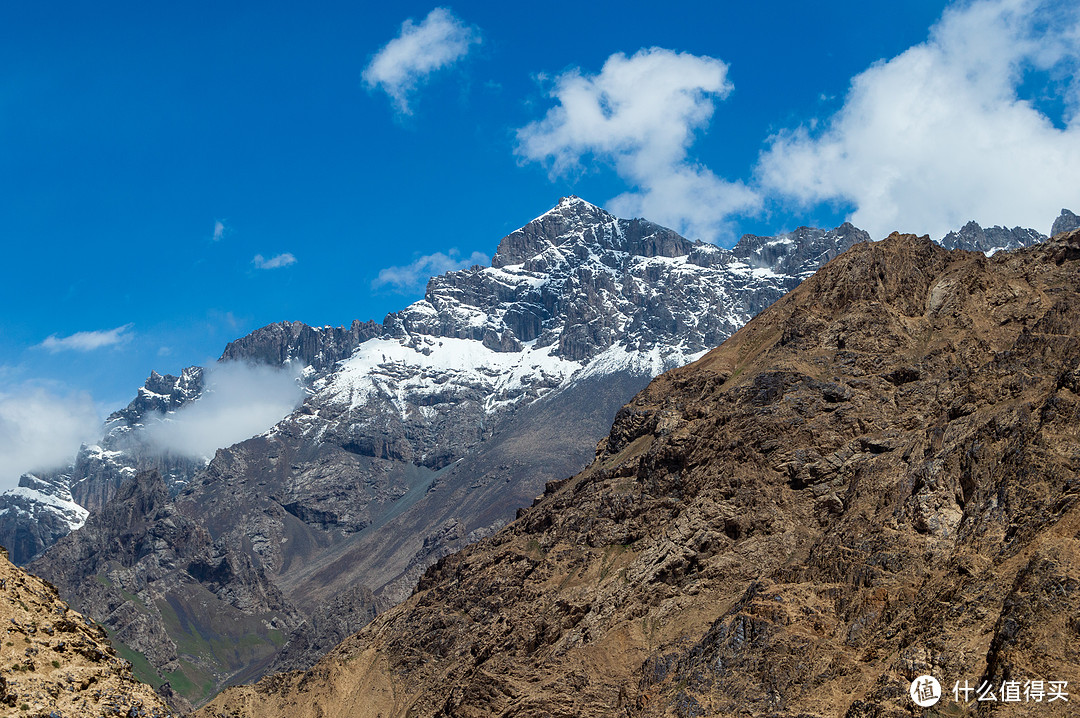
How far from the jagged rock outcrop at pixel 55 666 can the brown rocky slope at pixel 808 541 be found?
35.6 m

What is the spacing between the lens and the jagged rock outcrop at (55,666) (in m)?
33.3

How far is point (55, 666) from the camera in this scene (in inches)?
1368

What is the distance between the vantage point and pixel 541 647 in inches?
4161

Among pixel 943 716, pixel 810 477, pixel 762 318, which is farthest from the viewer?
pixel 762 318

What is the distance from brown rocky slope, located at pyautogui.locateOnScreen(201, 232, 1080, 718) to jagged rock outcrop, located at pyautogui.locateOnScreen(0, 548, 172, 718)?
35553 millimetres

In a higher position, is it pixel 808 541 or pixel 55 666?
pixel 808 541

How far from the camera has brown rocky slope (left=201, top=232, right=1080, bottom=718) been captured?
5944 cm

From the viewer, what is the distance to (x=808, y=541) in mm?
94312

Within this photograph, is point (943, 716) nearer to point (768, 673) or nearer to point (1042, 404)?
point (768, 673)

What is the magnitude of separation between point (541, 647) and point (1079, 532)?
59748 mm

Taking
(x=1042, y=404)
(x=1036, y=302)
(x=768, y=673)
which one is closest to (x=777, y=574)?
(x=768, y=673)

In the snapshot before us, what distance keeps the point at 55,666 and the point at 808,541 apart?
70.7 m

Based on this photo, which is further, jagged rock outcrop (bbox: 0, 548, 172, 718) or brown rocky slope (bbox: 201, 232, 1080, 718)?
brown rocky slope (bbox: 201, 232, 1080, 718)

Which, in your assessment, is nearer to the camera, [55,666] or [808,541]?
[55,666]
